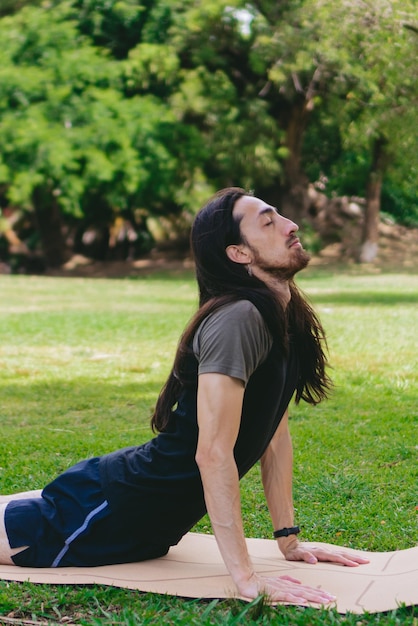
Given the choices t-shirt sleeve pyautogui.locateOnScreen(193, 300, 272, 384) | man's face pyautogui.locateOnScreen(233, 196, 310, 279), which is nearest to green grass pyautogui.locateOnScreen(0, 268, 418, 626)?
t-shirt sleeve pyautogui.locateOnScreen(193, 300, 272, 384)

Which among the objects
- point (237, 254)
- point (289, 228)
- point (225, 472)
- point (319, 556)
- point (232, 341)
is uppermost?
point (289, 228)

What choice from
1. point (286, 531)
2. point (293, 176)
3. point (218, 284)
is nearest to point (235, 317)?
point (218, 284)

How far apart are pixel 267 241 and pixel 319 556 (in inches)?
51.9

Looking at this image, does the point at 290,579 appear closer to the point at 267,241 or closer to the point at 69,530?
the point at 69,530

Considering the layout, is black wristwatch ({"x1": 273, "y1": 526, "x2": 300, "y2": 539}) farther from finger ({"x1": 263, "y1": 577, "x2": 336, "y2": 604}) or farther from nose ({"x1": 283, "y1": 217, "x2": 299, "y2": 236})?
nose ({"x1": 283, "y1": 217, "x2": 299, "y2": 236})

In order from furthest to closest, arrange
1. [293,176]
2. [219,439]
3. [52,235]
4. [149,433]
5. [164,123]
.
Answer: [52,235]
[293,176]
[164,123]
[149,433]
[219,439]

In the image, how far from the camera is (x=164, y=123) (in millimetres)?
27484

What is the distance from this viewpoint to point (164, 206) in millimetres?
30484

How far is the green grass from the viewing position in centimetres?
338

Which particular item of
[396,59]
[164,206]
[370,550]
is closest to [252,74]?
[164,206]

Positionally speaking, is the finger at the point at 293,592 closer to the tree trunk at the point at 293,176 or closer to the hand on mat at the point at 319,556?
the hand on mat at the point at 319,556

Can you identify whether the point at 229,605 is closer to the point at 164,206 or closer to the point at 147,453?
the point at 147,453

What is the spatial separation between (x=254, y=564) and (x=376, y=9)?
12462 mm

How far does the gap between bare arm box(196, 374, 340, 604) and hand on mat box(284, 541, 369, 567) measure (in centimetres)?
52
